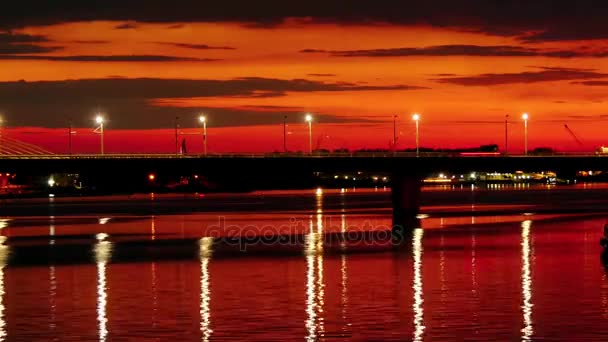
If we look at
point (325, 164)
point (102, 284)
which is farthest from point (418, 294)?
point (325, 164)

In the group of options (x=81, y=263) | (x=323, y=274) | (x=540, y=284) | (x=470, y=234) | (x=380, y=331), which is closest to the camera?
(x=380, y=331)

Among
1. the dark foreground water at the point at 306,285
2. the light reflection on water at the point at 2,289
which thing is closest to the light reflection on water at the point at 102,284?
the dark foreground water at the point at 306,285

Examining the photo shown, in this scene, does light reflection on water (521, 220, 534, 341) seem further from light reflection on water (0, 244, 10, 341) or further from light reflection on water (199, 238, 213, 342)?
light reflection on water (0, 244, 10, 341)

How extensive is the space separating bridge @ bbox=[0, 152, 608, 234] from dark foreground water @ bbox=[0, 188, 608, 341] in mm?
42545

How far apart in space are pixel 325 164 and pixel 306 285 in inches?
4242

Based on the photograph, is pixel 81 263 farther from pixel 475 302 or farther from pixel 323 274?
pixel 475 302

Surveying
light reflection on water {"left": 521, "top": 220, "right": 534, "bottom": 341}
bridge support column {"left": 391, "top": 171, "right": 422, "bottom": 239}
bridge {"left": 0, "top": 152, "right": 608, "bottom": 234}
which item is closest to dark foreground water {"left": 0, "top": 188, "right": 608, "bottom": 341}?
light reflection on water {"left": 521, "top": 220, "right": 534, "bottom": 341}

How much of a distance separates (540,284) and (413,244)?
35.0 meters

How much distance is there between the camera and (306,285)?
2692 inches

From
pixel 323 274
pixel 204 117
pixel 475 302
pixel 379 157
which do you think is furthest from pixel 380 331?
pixel 204 117

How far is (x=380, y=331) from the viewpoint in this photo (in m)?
50.2

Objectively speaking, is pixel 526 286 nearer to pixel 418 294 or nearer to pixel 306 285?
pixel 418 294

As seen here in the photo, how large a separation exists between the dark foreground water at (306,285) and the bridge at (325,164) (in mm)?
42545

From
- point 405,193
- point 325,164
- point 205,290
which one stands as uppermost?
point 325,164
